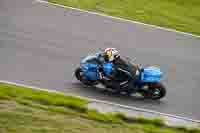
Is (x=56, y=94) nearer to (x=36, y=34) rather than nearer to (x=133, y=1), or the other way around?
(x=36, y=34)

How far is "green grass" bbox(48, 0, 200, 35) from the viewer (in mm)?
22484

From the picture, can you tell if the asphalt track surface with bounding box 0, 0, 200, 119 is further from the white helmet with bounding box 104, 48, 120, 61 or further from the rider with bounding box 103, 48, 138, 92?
the white helmet with bounding box 104, 48, 120, 61

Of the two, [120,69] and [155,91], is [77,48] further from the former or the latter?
[155,91]

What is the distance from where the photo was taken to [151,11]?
23250 mm

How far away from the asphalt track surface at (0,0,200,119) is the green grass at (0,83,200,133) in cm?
159

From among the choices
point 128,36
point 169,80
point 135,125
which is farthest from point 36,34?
point 135,125

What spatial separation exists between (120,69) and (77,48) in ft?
10.3

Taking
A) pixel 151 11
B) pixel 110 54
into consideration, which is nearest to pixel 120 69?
pixel 110 54

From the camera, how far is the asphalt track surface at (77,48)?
54.9 ft

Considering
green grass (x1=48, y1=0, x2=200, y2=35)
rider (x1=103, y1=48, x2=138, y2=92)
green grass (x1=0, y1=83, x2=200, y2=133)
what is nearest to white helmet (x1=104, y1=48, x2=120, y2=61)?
rider (x1=103, y1=48, x2=138, y2=92)

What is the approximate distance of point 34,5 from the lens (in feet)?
72.3

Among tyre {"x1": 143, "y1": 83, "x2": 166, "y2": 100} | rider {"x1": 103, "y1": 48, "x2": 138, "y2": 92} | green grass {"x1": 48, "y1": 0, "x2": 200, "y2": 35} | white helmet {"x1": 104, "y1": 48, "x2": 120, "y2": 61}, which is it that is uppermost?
green grass {"x1": 48, "y1": 0, "x2": 200, "y2": 35}

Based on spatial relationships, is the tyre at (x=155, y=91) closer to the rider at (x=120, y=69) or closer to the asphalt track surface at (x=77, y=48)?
the asphalt track surface at (x=77, y=48)

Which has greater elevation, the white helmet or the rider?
the white helmet
